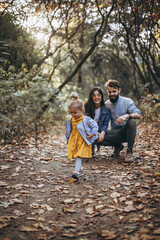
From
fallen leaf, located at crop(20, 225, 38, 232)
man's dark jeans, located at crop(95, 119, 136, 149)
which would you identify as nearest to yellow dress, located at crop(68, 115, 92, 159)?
man's dark jeans, located at crop(95, 119, 136, 149)

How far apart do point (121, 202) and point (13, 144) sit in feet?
13.4

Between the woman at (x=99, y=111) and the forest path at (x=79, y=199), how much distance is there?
0.84 metres

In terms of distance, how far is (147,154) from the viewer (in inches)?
210

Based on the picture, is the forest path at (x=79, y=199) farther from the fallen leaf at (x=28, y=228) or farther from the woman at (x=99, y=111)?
the woman at (x=99, y=111)

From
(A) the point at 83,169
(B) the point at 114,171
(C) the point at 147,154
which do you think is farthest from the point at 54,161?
(C) the point at 147,154

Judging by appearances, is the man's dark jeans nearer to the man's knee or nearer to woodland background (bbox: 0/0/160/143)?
the man's knee

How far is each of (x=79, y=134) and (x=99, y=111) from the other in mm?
1327

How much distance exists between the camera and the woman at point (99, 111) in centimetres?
498

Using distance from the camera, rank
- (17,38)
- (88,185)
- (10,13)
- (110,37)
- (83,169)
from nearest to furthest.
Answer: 1. (88,185)
2. (83,169)
3. (10,13)
4. (17,38)
5. (110,37)

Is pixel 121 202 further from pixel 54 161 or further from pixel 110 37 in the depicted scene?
pixel 110 37

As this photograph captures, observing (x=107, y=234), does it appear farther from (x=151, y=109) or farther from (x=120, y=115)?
(x=151, y=109)

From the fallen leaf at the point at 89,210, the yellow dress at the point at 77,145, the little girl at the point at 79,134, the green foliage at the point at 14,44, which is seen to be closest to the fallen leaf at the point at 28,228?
the fallen leaf at the point at 89,210

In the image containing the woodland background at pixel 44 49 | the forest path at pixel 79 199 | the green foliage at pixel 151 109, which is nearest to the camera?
the forest path at pixel 79 199

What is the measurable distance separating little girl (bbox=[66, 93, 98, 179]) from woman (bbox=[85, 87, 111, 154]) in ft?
3.22
